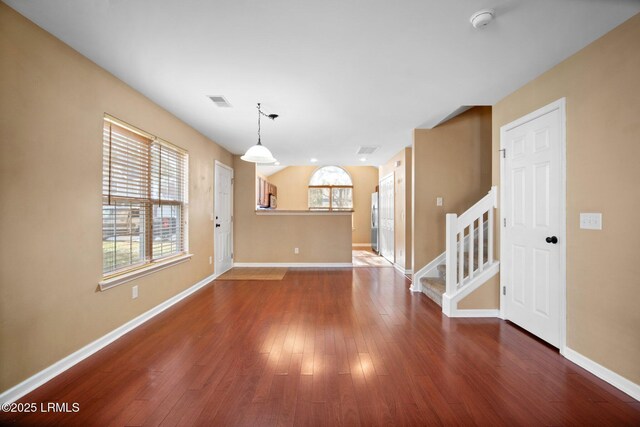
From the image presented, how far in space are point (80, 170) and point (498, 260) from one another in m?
4.02

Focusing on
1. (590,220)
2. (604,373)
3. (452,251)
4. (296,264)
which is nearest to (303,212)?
(296,264)

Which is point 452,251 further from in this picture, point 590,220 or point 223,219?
point 223,219

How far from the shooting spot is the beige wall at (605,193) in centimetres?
175

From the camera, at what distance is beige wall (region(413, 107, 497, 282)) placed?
4105 millimetres

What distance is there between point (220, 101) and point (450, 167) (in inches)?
129

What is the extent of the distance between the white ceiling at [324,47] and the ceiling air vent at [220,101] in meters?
0.08

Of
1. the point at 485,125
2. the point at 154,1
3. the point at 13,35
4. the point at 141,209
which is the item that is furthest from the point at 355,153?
the point at 13,35

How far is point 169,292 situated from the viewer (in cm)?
338

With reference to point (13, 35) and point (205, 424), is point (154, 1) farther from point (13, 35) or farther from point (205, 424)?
point (205, 424)

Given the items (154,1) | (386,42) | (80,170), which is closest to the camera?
(154,1)

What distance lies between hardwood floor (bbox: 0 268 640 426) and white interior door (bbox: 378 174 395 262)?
10.7ft

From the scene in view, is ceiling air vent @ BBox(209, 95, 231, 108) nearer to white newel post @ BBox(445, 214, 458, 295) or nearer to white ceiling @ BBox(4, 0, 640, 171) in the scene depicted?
white ceiling @ BBox(4, 0, 640, 171)

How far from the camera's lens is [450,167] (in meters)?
4.13

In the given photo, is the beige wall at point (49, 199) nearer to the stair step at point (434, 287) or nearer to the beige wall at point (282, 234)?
the beige wall at point (282, 234)
